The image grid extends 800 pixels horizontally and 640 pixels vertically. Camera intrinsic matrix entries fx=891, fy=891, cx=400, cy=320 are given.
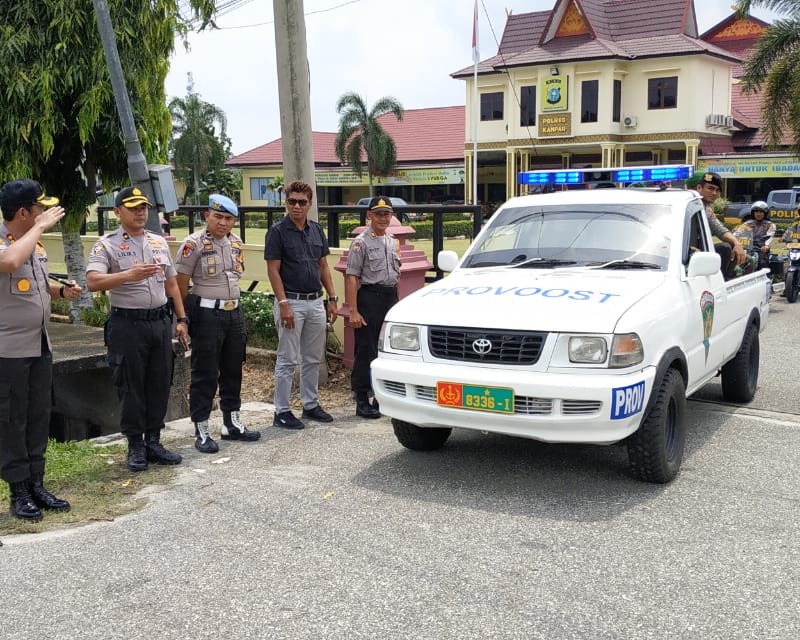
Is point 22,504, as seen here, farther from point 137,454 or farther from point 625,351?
point 625,351

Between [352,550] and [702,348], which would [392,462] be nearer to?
[352,550]

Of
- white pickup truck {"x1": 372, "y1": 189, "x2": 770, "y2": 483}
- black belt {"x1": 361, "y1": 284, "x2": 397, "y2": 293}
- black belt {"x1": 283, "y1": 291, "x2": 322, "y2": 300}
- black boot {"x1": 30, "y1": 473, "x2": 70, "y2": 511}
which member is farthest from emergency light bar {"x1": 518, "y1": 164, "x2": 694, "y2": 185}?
black boot {"x1": 30, "y1": 473, "x2": 70, "y2": 511}

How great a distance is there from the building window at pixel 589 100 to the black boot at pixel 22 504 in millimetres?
42108

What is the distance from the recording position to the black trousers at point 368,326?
24.3 feet

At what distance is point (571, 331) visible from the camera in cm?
499

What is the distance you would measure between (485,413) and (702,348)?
191 cm

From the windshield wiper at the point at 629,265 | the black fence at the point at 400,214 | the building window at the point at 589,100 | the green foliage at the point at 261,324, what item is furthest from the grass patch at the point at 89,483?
the building window at the point at 589,100

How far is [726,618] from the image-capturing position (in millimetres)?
3654

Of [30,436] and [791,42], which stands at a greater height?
[791,42]

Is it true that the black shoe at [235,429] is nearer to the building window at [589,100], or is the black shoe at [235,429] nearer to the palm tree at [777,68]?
the palm tree at [777,68]

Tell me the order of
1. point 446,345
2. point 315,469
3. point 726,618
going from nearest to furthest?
point 726,618 → point 446,345 → point 315,469

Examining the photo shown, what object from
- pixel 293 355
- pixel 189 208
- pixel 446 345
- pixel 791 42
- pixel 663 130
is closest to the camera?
pixel 446 345

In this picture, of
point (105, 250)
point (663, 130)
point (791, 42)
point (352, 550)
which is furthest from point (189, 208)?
point (663, 130)

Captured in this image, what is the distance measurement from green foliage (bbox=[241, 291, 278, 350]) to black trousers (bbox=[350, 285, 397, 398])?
293 cm
